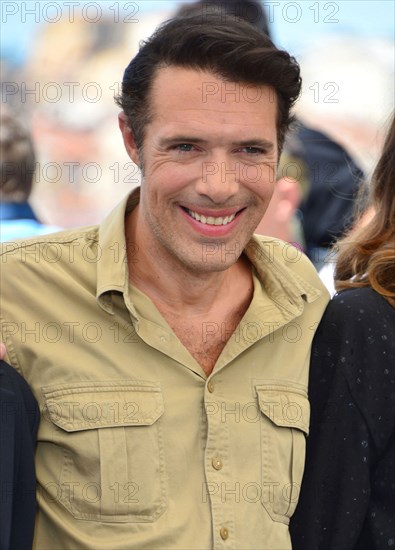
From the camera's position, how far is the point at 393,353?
2.32 metres

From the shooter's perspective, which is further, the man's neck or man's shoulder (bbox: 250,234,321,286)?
man's shoulder (bbox: 250,234,321,286)

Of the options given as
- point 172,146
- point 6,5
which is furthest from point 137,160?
point 6,5

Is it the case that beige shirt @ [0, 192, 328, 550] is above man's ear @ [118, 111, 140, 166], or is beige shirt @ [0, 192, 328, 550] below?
below

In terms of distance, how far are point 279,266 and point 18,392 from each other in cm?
74

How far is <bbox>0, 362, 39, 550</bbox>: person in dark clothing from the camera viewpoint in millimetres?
1980

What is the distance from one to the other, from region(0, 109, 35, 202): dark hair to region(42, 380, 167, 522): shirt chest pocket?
58.8 inches

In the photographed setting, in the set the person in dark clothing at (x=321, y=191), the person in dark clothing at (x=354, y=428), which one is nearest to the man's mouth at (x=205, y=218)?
the person in dark clothing at (x=354, y=428)

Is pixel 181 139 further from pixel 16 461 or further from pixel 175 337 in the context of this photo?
pixel 16 461

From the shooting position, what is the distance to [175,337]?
2.27m

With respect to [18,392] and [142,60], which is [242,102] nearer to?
[142,60]

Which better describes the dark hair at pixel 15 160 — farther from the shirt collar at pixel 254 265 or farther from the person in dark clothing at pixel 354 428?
the person in dark clothing at pixel 354 428

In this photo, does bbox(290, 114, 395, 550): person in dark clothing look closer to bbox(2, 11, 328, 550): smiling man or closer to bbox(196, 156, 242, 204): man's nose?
bbox(2, 11, 328, 550): smiling man

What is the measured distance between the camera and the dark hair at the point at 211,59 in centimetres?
227

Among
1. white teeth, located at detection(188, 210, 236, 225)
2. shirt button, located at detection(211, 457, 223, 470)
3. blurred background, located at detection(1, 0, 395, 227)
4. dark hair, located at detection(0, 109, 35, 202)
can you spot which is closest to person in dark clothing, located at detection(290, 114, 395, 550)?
shirt button, located at detection(211, 457, 223, 470)
